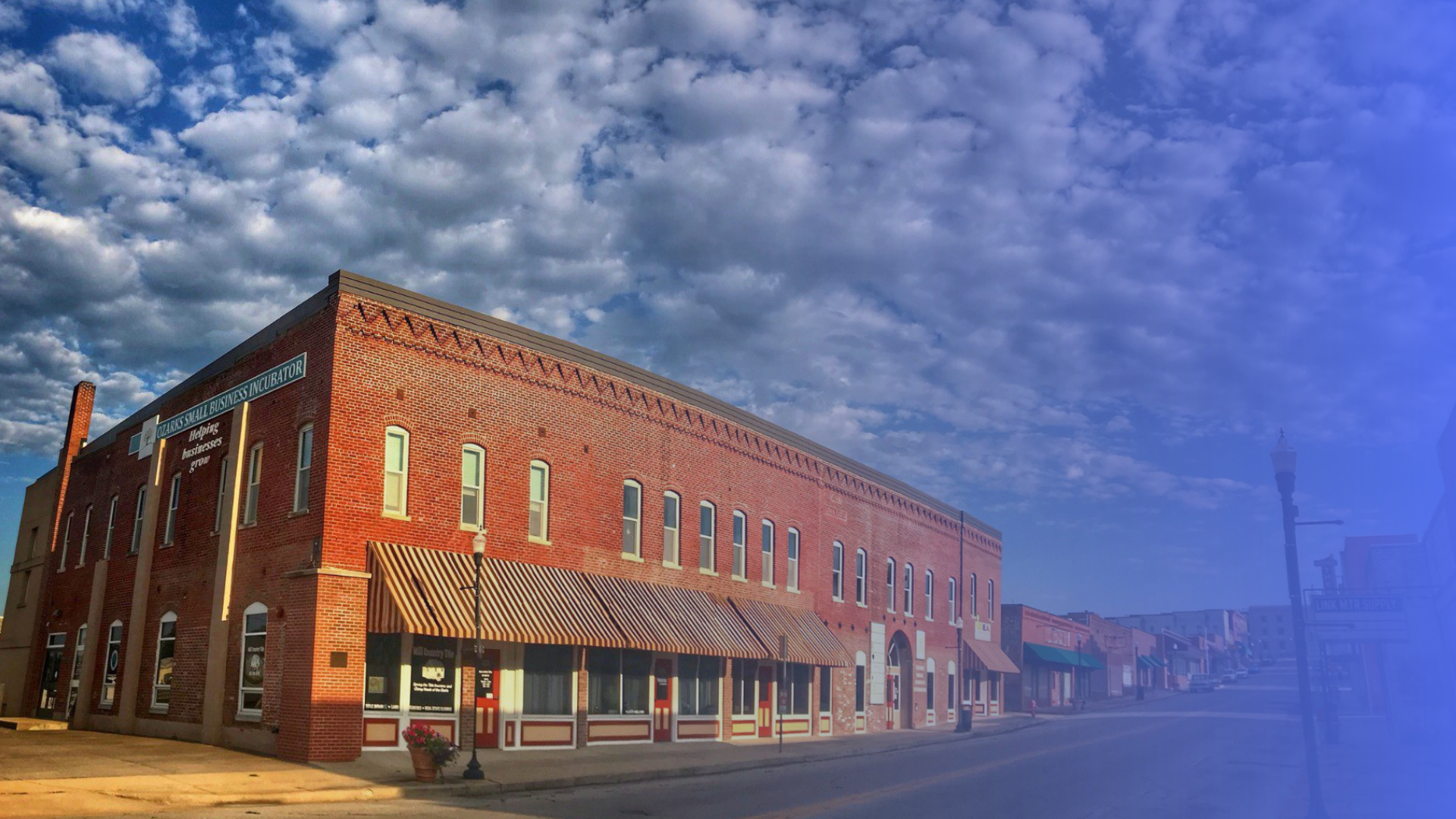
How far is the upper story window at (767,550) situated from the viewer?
36.9m

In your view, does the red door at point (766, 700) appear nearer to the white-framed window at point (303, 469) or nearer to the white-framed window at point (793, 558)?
the white-framed window at point (793, 558)

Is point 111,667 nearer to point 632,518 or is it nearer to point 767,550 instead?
point 632,518

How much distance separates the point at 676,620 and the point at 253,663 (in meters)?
11.0

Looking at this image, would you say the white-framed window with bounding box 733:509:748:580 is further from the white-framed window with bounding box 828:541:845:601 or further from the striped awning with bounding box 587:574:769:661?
the white-framed window with bounding box 828:541:845:601

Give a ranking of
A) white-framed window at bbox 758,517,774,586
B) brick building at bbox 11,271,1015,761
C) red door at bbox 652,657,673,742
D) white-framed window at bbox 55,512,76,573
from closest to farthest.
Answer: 1. brick building at bbox 11,271,1015,761
2. red door at bbox 652,657,673,742
3. white-framed window at bbox 55,512,76,573
4. white-framed window at bbox 758,517,774,586

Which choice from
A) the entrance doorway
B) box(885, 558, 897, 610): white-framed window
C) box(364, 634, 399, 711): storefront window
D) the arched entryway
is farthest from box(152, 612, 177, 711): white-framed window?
the arched entryway

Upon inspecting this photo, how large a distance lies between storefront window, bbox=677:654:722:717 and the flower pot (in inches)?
491

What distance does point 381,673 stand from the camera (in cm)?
2275

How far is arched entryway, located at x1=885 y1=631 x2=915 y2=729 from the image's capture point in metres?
44.8

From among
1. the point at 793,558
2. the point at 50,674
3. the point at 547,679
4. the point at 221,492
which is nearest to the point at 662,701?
the point at 547,679

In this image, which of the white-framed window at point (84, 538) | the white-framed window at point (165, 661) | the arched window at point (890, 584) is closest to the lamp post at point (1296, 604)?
the white-framed window at point (165, 661)

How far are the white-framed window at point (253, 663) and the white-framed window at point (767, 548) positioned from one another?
1707 cm

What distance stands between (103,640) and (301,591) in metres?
13.0

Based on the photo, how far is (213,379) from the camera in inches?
1105
